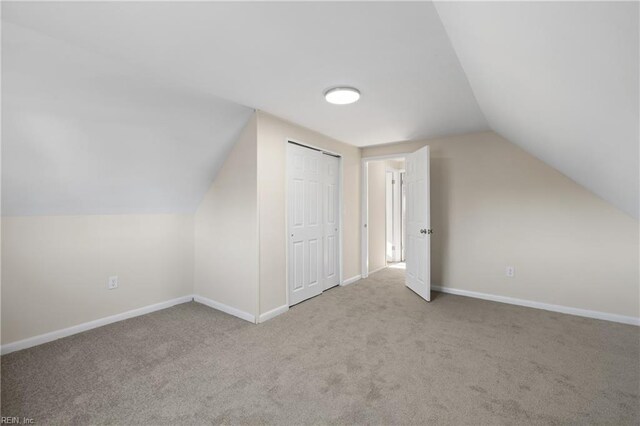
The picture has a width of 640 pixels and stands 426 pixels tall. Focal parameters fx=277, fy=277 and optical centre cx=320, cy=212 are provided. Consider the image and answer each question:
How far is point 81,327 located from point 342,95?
3.20 m

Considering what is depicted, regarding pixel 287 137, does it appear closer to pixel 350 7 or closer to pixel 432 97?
pixel 432 97

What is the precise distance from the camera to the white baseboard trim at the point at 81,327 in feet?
7.39

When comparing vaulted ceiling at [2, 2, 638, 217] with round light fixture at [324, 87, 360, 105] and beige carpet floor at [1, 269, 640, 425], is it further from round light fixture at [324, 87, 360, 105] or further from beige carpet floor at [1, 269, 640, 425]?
beige carpet floor at [1, 269, 640, 425]

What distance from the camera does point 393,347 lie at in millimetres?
2285

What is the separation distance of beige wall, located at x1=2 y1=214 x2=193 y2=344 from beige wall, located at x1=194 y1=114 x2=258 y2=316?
0.28m

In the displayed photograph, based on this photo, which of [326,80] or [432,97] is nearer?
[326,80]

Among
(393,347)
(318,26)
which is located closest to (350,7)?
(318,26)

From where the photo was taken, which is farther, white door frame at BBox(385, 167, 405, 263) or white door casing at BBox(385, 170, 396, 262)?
white door frame at BBox(385, 167, 405, 263)

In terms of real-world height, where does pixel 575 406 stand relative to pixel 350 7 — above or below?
below

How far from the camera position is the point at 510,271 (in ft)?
11.0

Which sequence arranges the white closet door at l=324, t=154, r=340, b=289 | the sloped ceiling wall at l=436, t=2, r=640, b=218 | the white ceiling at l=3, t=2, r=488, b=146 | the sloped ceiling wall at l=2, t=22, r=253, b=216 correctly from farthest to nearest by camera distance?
the white closet door at l=324, t=154, r=340, b=289
the sloped ceiling wall at l=2, t=22, r=253, b=216
the white ceiling at l=3, t=2, r=488, b=146
the sloped ceiling wall at l=436, t=2, r=640, b=218

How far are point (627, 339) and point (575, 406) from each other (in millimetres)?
1453

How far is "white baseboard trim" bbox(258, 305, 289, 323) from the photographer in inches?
110

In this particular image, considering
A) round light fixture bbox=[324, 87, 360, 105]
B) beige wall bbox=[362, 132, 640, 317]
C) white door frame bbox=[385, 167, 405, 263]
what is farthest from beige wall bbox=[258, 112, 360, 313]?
white door frame bbox=[385, 167, 405, 263]
